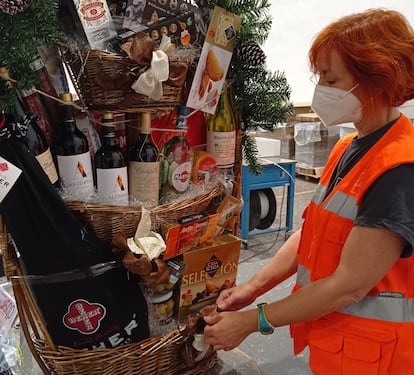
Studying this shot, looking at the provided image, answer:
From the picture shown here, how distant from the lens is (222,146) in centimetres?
106

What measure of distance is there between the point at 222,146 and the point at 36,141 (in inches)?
17.9

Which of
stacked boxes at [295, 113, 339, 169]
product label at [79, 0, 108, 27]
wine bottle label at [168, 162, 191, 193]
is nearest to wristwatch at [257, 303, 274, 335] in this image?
wine bottle label at [168, 162, 191, 193]

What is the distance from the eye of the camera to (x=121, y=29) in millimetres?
838

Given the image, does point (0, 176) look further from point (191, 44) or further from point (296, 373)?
point (296, 373)

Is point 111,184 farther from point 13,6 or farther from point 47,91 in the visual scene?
point 13,6

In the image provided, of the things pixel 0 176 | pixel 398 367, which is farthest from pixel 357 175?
pixel 0 176

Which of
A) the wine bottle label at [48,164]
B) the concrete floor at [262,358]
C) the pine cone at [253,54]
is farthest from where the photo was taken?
the concrete floor at [262,358]

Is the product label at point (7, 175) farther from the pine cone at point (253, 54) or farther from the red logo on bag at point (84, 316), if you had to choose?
the pine cone at point (253, 54)

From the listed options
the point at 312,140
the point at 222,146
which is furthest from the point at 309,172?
the point at 222,146

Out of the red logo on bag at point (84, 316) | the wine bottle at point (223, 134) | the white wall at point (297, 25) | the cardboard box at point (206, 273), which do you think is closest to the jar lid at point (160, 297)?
the cardboard box at point (206, 273)

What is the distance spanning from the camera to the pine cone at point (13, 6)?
676 millimetres

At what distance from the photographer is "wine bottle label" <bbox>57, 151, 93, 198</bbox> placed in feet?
2.69

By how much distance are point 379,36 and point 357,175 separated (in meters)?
0.27

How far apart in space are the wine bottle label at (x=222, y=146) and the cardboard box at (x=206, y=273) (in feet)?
0.65
